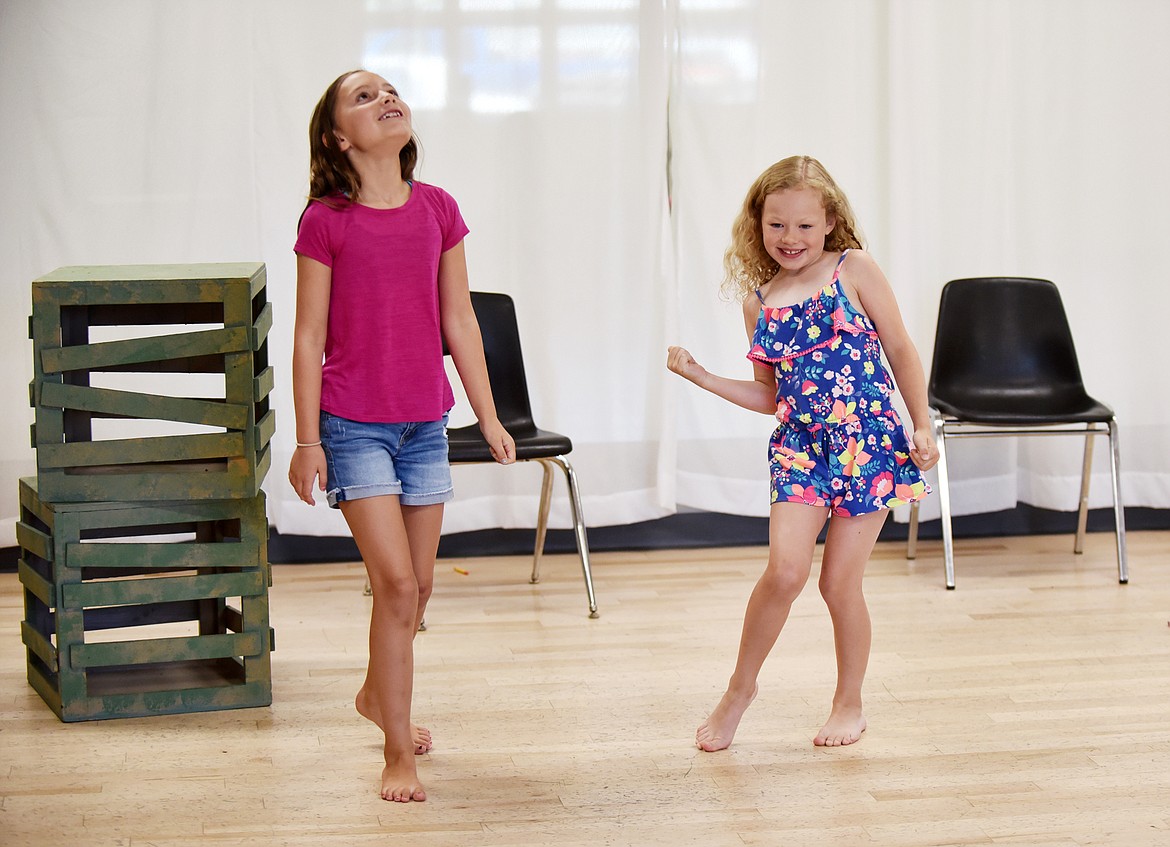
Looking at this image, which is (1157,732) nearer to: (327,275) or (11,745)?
(327,275)

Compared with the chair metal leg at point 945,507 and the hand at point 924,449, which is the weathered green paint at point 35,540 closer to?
the hand at point 924,449

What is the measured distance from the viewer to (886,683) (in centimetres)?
288

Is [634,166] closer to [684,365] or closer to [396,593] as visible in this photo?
[684,365]

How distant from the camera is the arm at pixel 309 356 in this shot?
2.16 m

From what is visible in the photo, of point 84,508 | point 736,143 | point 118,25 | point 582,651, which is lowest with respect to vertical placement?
point 582,651

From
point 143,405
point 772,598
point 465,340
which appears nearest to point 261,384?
point 143,405

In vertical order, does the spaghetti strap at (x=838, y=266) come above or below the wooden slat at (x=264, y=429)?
above

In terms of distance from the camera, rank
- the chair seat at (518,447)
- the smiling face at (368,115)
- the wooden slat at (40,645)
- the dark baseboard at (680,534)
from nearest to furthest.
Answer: the smiling face at (368,115)
the wooden slat at (40,645)
the chair seat at (518,447)
the dark baseboard at (680,534)

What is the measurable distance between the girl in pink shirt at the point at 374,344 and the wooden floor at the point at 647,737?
9.6 inches

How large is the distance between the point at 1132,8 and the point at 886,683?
2.62 m

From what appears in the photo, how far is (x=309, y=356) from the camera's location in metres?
2.16

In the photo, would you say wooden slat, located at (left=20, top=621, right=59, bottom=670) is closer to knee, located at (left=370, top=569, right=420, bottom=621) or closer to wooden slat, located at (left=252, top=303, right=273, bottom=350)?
wooden slat, located at (left=252, top=303, right=273, bottom=350)

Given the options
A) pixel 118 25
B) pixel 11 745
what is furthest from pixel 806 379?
pixel 118 25

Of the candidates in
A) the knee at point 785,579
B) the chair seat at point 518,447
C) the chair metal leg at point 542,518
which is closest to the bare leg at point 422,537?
the knee at point 785,579
